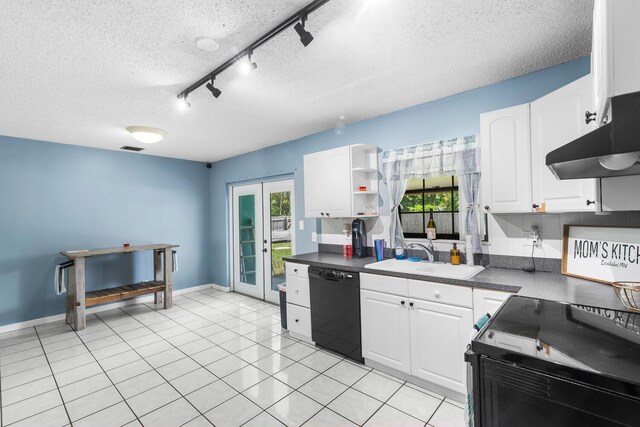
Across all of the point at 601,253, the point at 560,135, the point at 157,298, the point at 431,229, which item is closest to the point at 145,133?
the point at 157,298

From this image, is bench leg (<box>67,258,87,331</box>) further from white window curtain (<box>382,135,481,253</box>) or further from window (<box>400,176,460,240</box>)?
window (<box>400,176,460,240</box>)

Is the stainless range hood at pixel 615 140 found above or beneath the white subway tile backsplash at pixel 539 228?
above

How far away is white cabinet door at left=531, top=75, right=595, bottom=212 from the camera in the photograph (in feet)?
6.07

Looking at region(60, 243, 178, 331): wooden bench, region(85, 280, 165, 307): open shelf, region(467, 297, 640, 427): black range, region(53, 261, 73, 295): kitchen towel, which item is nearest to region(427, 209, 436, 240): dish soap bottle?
region(467, 297, 640, 427): black range

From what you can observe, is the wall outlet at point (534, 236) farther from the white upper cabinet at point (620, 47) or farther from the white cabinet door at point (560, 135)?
the white upper cabinet at point (620, 47)

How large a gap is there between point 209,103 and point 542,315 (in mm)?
3088

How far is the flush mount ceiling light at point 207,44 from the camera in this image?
1886mm

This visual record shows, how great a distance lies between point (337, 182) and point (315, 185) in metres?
0.36

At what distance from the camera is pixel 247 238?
544 centimetres

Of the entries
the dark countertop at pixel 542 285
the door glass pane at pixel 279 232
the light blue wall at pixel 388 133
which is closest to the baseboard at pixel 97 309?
the light blue wall at pixel 388 133

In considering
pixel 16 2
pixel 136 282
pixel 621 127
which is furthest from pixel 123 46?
pixel 136 282

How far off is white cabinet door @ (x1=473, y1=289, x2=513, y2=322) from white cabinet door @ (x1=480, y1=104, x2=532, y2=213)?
65cm

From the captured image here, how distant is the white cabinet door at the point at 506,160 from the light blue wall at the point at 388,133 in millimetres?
420

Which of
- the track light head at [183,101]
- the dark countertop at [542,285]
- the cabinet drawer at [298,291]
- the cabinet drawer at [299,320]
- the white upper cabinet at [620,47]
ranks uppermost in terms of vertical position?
the track light head at [183,101]
